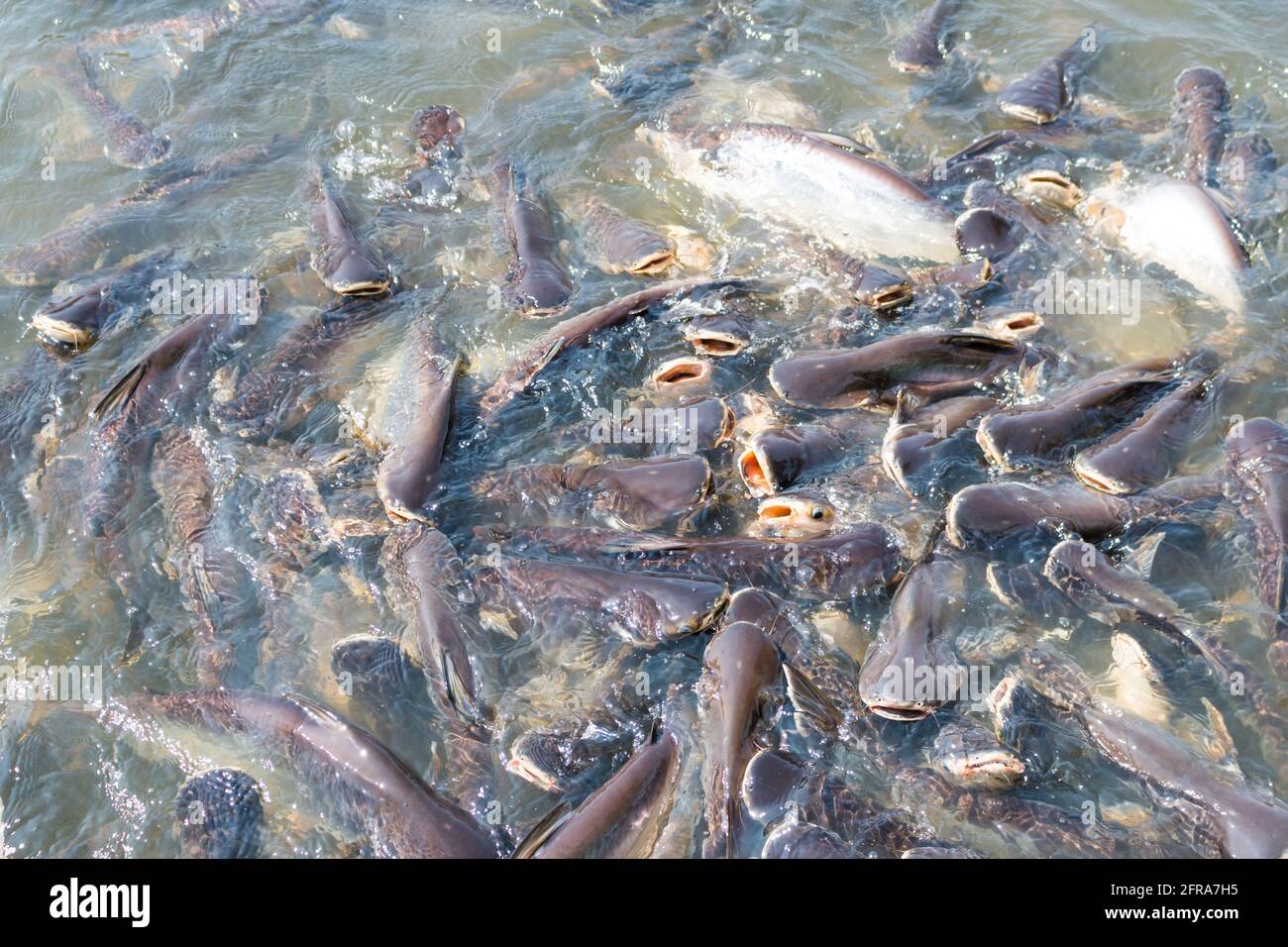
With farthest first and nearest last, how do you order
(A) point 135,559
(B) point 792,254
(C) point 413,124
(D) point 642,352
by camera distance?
(C) point 413,124, (B) point 792,254, (D) point 642,352, (A) point 135,559

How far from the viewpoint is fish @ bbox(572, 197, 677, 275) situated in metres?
6.46

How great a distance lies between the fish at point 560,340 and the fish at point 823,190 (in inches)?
47.3

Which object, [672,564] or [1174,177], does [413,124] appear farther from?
[1174,177]

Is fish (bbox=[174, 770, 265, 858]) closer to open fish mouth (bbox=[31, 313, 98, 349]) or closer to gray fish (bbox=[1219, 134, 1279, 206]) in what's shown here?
open fish mouth (bbox=[31, 313, 98, 349])

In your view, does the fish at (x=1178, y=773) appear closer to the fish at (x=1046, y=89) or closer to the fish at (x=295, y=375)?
the fish at (x=295, y=375)

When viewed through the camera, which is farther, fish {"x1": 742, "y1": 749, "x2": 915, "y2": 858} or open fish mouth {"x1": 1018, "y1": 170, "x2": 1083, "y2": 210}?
open fish mouth {"x1": 1018, "y1": 170, "x2": 1083, "y2": 210}

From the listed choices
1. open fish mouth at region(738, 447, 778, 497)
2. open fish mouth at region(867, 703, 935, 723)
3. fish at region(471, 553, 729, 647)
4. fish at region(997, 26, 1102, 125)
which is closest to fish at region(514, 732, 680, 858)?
fish at region(471, 553, 729, 647)

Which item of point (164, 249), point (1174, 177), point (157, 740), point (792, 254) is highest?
point (1174, 177)

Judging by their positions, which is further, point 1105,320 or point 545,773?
point 1105,320

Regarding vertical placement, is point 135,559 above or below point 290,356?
below

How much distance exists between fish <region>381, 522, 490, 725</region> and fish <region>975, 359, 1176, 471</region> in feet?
9.53

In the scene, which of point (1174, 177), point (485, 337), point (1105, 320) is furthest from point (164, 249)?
point (1174, 177)
